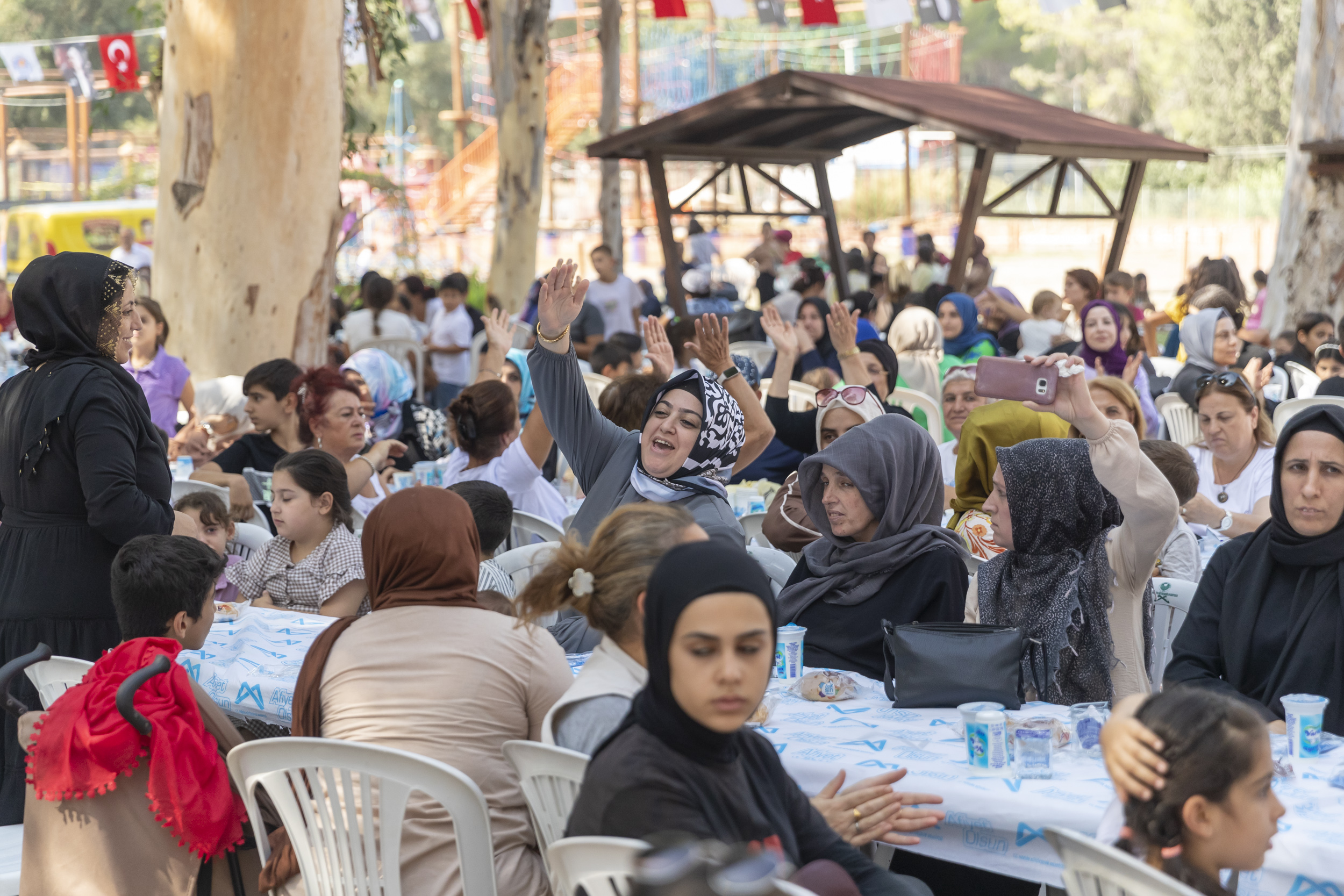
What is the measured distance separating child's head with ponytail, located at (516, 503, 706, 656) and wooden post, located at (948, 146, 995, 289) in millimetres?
9541

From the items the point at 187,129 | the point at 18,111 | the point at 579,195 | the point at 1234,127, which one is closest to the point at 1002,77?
the point at 1234,127

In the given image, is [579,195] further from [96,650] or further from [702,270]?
[96,650]

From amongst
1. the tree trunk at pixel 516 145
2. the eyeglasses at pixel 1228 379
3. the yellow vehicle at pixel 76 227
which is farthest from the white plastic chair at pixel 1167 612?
the yellow vehicle at pixel 76 227

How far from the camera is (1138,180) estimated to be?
12.9 metres

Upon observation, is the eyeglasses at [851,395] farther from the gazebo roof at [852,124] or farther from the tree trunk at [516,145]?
the tree trunk at [516,145]

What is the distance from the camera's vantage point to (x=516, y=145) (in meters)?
14.9

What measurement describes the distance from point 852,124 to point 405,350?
17.7 feet

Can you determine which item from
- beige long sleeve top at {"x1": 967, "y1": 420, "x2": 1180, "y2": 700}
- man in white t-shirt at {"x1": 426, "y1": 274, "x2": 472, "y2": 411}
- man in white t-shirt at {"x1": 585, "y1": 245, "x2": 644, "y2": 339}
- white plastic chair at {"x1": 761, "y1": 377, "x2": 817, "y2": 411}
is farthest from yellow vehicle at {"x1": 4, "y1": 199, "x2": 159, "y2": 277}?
beige long sleeve top at {"x1": 967, "y1": 420, "x2": 1180, "y2": 700}

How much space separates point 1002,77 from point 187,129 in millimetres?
51246

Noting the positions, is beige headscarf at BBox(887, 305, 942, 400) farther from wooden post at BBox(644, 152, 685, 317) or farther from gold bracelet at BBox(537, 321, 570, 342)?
gold bracelet at BBox(537, 321, 570, 342)

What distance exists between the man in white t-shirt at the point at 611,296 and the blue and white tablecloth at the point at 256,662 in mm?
8748

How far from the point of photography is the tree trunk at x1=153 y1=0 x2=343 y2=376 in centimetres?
732

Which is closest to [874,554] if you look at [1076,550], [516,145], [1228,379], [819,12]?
[1076,550]

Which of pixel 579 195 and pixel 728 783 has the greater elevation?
pixel 579 195
